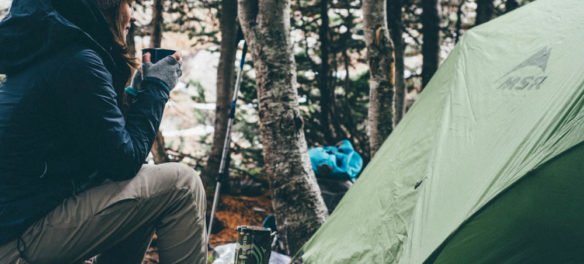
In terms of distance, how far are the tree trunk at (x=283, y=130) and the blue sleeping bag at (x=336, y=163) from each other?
1.36 metres

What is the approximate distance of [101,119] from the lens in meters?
2.52

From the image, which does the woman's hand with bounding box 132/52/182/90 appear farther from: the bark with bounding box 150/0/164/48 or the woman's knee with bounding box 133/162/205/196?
the bark with bounding box 150/0/164/48

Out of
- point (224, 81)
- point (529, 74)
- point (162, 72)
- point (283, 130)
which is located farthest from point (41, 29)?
point (224, 81)

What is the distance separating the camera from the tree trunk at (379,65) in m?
6.03

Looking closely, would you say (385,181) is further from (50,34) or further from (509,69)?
(50,34)

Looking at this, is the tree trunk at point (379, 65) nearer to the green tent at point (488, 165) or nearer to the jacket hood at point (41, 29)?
the green tent at point (488, 165)

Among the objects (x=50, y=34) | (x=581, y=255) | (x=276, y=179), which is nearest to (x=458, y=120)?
(x=581, y=255)

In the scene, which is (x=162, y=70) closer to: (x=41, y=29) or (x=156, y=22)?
(x=41, y=29)

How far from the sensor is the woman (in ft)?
8.22

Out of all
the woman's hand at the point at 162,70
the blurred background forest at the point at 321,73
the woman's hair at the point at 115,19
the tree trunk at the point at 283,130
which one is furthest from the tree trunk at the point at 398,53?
the woman's hair at the point at 115,19

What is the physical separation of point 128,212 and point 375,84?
12.5 feet

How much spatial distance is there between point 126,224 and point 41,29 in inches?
36.9

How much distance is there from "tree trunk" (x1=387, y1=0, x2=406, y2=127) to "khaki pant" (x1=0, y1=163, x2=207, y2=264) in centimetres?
525

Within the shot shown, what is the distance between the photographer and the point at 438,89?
379cm
